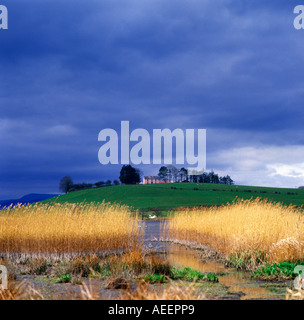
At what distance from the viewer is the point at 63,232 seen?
13164 mm

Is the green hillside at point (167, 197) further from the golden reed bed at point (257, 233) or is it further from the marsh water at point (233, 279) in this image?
the marsh water at point (233, 279)

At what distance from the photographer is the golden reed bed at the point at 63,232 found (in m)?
13.1

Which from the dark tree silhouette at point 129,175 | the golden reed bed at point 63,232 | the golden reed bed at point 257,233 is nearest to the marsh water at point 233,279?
the golden reed bed at point 257,233

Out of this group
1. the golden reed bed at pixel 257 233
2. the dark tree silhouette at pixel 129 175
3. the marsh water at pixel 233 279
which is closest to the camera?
the marsh water at pixel 233 279

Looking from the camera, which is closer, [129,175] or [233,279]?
[233,279]

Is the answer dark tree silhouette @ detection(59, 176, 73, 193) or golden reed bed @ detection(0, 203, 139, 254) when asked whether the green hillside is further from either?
golden reed bed @ detection(0, 203, 139, 254)

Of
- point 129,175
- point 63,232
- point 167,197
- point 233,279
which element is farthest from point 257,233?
point 129,175

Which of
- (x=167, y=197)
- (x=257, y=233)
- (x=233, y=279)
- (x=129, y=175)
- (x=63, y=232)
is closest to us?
(x=233, y=279)

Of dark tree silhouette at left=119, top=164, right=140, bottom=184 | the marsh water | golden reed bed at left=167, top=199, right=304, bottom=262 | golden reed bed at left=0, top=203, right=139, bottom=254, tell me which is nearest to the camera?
the marsh water

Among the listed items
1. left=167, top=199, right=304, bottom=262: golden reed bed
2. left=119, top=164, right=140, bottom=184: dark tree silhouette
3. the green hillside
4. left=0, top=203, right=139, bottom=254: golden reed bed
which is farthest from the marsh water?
left=119, top=164, right=140, bottom=184: dark tree silhouette

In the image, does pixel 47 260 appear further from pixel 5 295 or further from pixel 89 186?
pixel 89 186

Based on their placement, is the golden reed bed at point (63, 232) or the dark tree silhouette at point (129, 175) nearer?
the golden reed bed at point (63, 232)

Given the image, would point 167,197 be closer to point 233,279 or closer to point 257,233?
point 257,233

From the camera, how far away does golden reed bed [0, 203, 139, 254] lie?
43.0 feet
